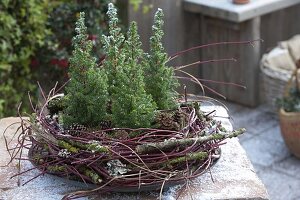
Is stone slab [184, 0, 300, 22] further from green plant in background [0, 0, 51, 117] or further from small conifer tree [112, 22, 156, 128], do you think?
small conifer tree [112, 22, 156, 128]

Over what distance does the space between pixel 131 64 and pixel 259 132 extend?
3.18m

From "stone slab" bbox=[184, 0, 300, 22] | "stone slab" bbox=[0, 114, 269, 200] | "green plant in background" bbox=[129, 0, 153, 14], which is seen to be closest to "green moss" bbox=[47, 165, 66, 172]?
"stone slab" bbox=[0, 114, 269, 200]

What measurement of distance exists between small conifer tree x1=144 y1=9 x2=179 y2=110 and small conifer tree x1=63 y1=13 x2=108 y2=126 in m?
0.15

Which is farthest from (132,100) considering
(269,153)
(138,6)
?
(138,6)

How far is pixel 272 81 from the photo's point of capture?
5.27m

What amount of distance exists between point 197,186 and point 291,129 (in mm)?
2627

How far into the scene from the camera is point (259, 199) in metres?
1.98

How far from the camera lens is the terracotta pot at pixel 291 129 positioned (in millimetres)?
4500

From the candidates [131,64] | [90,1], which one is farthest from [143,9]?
[131,64]

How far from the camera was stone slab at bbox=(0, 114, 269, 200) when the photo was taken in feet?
6.57

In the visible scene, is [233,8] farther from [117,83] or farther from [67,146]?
[67,146]

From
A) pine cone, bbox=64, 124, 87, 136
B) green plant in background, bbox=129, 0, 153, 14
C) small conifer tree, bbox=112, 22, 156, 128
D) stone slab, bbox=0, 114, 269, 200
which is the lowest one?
green plant in background, bbox=129, 0, 153, 14

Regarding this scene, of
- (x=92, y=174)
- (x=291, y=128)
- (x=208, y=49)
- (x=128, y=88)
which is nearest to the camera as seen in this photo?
(x=92, y=174)

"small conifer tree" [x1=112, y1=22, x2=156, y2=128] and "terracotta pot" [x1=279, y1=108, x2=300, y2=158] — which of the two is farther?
"terracotta pot" [x1=279, y1=108, x2=300, y2=158]
